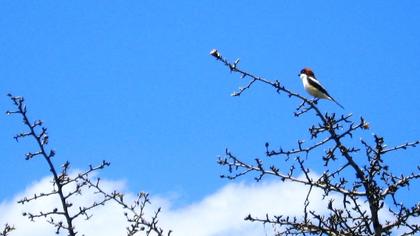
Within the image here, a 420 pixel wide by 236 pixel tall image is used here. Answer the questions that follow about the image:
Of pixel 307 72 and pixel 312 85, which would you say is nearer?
pixel 312 85

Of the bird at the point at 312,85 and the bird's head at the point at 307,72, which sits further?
the bird's head at the point at 307,72

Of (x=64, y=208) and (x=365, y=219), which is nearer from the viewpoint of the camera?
(x=365, y=219)

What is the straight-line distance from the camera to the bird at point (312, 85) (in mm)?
10789

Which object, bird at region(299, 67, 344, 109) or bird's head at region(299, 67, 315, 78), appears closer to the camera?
bird at region(299, 67, 344, 109)

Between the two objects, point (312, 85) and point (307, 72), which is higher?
point (307, 72)

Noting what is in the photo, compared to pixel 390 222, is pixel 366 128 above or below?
above

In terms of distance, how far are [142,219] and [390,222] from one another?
4.62 metres

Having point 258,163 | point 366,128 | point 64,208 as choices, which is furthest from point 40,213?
point 366,128

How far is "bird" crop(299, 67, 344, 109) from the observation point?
425 inches

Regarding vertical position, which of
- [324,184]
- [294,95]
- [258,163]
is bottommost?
[324,184]

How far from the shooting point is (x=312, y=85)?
10.9 m

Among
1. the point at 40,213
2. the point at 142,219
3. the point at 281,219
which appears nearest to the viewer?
the point at 281,219

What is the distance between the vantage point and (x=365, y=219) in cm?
666

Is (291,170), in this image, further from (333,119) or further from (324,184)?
(333,119)
